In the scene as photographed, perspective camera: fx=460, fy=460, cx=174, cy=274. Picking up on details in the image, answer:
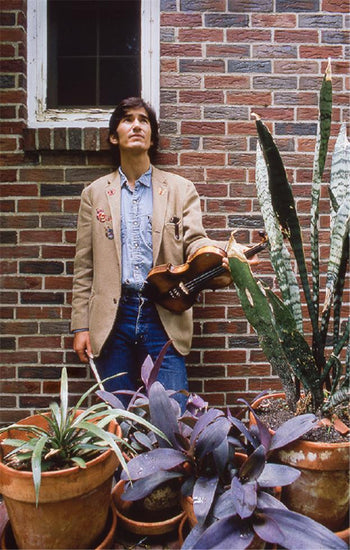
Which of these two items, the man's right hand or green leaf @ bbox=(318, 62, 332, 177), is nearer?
green leaf @ bbox=(318, 62, 332, 177)

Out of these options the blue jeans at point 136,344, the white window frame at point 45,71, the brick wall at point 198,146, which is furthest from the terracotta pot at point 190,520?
the white window frame at point 45,71

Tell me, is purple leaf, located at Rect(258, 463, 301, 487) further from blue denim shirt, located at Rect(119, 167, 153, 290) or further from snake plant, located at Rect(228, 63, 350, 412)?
blue denim shirt, located at Rect(119, 167, 153, 290)

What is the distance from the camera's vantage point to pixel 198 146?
8.21ft

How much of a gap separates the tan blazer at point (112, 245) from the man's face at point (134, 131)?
0.15m

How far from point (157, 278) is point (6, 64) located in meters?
1.50

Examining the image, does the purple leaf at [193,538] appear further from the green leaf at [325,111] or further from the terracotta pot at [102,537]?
the green leaf at [325,111]

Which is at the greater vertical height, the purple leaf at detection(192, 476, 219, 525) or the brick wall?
the brick wall

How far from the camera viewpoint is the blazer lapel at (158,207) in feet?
7.19

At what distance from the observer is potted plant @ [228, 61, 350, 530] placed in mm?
988

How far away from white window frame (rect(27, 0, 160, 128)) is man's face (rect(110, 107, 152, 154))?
0.87ft

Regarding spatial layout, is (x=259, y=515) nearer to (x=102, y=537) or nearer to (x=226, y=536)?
(x=226, y=536)

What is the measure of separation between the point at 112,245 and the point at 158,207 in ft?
0.95

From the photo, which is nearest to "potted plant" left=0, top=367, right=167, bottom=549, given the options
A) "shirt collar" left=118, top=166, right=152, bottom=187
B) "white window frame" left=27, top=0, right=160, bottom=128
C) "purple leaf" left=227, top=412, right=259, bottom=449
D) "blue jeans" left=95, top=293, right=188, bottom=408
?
"purple leaf" left=227, top=412, right=259, bottom=449

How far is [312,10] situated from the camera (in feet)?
8.23
